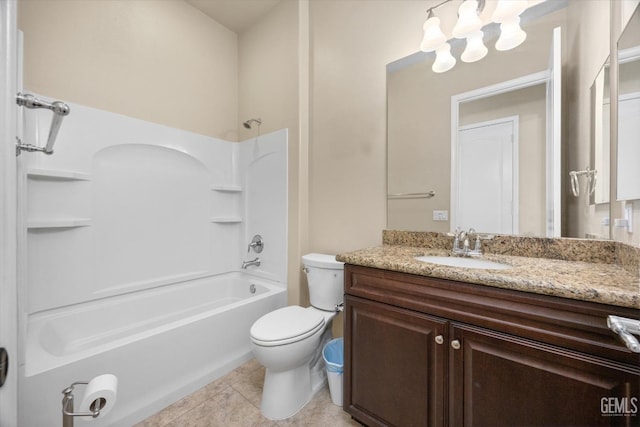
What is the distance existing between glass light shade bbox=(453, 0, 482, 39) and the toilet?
1.54 m

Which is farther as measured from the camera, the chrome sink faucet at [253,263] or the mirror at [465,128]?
the chrome sink faucet at [253,263]

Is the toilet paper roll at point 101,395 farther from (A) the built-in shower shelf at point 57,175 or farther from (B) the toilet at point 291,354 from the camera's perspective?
(A) the built-in shower shelf at point 57,175

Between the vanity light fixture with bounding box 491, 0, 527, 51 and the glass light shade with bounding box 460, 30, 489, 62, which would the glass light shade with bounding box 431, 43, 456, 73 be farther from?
the vanity light fixture with bounding box 491, 0, 527, 51

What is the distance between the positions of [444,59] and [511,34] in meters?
0.32

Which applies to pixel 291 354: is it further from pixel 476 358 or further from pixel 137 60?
pixel 137 60

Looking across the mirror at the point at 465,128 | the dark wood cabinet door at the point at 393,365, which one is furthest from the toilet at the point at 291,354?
the mirror at the point at 465,128

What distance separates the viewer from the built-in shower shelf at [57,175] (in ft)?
5.03

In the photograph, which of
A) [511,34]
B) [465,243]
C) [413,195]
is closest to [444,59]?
[511,34]

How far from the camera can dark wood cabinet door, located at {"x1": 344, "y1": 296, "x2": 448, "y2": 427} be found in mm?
1051

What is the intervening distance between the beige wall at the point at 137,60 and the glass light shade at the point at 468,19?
2117 millimetres

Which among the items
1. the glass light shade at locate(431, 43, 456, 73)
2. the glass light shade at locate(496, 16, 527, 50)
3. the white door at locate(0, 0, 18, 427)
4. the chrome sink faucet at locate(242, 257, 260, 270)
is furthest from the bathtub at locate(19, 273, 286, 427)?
the glass light shade at locate(496, 16, 527, 50)

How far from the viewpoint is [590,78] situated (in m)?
1.18

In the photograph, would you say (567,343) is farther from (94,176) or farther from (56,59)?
(56,59)

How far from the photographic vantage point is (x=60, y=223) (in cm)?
165
